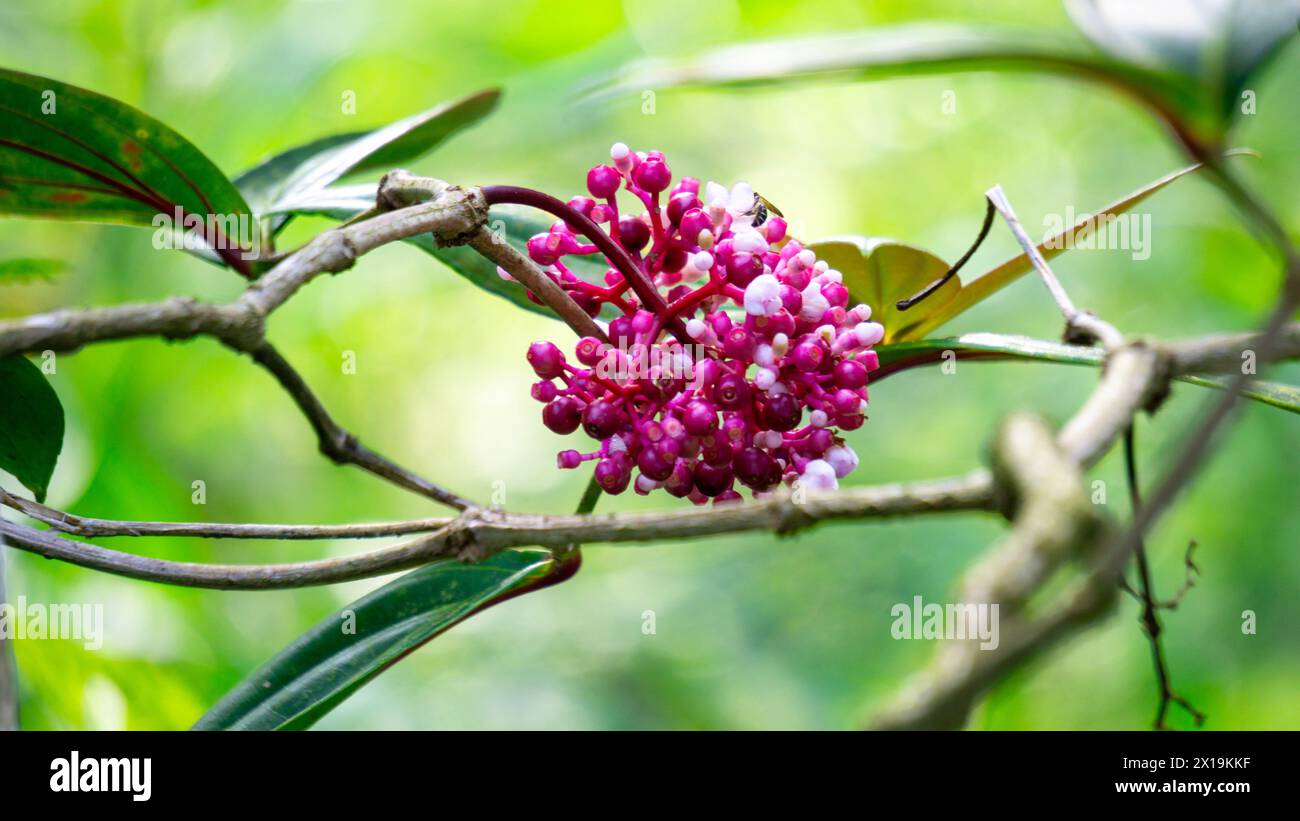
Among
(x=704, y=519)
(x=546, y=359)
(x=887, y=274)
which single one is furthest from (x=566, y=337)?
(x=704, y=519)

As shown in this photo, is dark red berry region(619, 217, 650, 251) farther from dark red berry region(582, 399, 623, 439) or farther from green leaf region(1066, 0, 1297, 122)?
green leaf region(1066, 0, 1297, 122)

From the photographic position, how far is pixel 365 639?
3.15 feet

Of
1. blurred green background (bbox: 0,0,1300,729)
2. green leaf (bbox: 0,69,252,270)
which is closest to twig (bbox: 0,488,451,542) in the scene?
green leaf (bbox: 0,69,252,270)

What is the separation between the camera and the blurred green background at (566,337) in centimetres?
298

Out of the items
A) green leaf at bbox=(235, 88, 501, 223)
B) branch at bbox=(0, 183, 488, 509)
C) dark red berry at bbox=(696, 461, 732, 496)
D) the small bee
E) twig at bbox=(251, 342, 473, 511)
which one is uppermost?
green leaf at bbox=(235, 88, 501, 223)

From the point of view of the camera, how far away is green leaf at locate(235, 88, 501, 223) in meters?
1.17

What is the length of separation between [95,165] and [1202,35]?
3.38 ft

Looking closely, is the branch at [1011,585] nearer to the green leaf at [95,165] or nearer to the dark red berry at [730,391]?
the dark red berry at [730,391]

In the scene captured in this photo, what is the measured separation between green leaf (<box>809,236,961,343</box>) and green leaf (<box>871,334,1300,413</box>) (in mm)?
62

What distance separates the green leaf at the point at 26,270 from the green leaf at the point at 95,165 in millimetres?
155

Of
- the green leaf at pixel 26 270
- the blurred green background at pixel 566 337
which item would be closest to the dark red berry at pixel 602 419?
the green leaf at pixel 26 270

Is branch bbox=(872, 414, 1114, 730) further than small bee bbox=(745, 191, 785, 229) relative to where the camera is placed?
No
